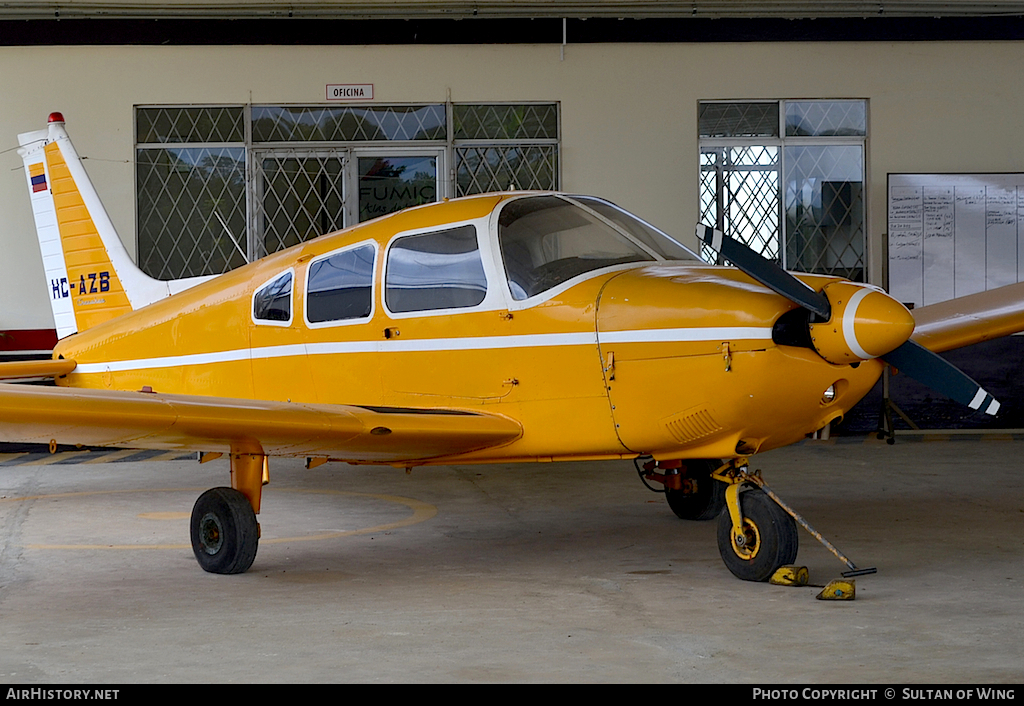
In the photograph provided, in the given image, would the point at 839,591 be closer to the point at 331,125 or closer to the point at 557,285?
the point at 557,285

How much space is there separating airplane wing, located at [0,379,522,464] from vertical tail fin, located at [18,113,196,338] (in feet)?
11.4

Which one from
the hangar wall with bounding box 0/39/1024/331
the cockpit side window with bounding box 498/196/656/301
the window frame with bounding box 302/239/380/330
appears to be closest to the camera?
the cockpit side window with bounding box 498/196/656/301

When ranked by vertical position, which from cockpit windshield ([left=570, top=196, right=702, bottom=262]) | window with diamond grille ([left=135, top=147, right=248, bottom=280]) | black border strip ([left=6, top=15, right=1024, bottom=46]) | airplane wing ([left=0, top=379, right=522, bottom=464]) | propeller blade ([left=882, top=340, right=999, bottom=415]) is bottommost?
airplane wing ([left=0, top=379, right=522, bottom=464])

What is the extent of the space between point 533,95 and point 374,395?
7.27 meters

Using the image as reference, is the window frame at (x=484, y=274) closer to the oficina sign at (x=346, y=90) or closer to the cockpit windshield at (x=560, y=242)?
the cockpit windshield at (x=560, y=242)

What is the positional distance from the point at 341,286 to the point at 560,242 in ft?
4.56

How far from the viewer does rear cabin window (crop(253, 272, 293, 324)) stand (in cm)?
676

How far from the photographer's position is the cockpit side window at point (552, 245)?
5.72 m

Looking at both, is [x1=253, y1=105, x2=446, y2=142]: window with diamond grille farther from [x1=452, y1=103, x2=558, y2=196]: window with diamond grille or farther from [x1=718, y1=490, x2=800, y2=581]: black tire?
[x1=718, y1=490, x2=800, y2=581]: black tire

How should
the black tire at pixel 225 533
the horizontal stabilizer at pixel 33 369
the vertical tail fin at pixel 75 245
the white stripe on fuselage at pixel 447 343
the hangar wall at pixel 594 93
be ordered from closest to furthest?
1. the white stripe on fuselage at pixel 447 343
2. the black tire at pixel 225 533
3. the horizontal stabilizer at pixel 33 369
4. the vertical tail fin at pixel 75 245
5. the hangar wall at pixel 594 93

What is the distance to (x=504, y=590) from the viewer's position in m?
5.35

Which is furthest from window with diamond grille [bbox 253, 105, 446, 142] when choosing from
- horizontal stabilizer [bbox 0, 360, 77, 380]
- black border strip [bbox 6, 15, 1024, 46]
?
horizontal stabilizer [bbox 0, 360, 77, 380]

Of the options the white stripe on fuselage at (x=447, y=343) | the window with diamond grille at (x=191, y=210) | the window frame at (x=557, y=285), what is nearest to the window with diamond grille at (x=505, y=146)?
the window with diamond grille at (x=191, y=210)

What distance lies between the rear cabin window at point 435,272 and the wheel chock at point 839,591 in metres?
2.22
